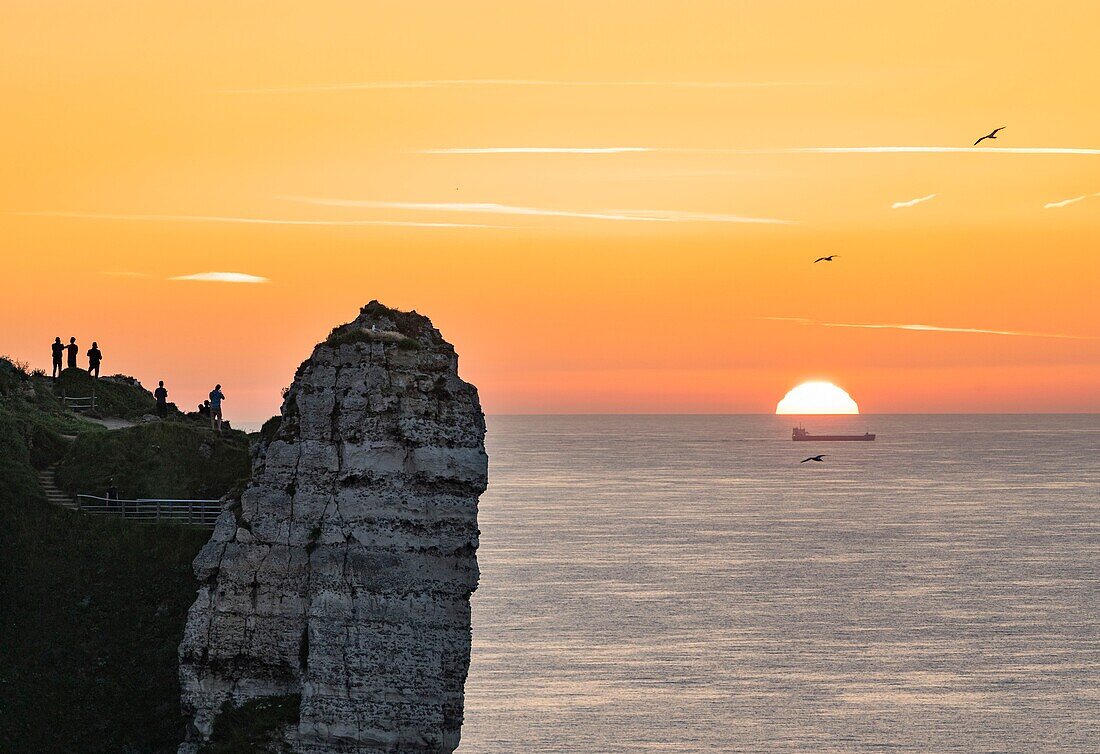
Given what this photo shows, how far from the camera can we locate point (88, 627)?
55.2 m

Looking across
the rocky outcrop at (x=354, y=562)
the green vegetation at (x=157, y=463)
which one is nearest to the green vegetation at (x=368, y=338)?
the rocky outcrop at (x=354, y=562)

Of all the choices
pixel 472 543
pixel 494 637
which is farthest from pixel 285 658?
pixel 494 637

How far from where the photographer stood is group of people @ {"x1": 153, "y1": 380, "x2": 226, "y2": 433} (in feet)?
238

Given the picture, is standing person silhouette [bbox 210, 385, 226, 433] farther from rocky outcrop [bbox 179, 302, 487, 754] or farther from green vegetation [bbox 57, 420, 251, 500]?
rocky outcrop [bbox 179, 302, 487, 754]

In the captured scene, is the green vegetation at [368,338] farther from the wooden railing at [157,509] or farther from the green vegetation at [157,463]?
the green vegetation at [157,463]

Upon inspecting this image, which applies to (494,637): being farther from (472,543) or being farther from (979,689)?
(472,543)

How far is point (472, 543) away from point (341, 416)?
553cm

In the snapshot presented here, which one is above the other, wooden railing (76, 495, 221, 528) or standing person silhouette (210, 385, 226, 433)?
standing person silhouette (210, 385, 226, 433)

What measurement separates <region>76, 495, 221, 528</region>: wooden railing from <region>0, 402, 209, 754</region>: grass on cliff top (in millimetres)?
1124

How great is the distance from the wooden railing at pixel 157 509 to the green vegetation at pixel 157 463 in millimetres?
2022

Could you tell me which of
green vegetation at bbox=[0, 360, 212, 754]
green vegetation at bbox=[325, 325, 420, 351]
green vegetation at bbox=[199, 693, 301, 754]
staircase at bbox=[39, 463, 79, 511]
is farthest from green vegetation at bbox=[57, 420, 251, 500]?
green vegetation at bbox=[325, 325, 420, 351]

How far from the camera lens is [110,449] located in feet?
222

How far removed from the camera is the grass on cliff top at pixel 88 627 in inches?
2045

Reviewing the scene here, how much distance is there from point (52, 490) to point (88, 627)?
1062cm
